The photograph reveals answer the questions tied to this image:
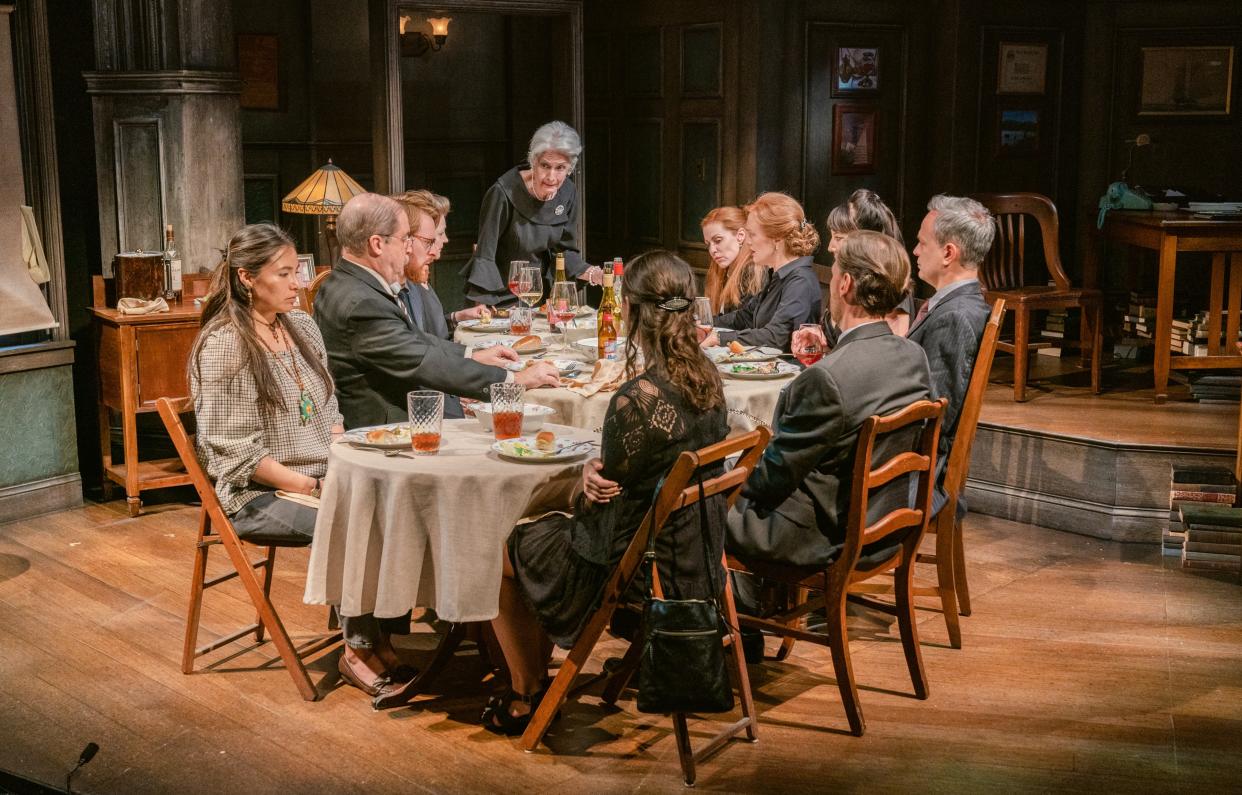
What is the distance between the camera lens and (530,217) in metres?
6.12

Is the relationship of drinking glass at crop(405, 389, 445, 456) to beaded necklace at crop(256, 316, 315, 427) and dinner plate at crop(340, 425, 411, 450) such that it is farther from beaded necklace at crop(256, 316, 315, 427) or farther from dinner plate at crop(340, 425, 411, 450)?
beaded necklace at crop(256, 316, 315, 427)

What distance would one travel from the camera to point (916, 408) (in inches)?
140

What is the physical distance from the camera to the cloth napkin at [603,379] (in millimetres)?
4195

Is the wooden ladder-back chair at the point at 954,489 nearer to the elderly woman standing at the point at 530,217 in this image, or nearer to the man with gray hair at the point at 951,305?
the man with gray hair at the point at 951,305

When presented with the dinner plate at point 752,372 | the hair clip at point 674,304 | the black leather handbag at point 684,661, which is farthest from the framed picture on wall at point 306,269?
the black leather handbag at point 684,661

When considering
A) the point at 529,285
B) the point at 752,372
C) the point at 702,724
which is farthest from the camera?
the point at 529,285

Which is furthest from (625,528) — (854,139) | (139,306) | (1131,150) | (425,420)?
(1131,150)

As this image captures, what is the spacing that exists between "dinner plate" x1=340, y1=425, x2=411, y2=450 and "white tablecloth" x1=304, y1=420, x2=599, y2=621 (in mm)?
30

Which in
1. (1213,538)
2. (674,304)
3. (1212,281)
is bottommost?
(1213,538)

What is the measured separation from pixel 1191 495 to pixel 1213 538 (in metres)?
0.22

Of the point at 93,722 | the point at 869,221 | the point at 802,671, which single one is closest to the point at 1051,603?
the point at 802,671

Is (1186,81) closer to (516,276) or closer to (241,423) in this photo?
(516,276)

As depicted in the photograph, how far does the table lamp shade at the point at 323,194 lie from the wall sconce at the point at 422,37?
2.58m

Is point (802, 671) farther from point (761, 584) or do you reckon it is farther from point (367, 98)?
point (367, 98)
